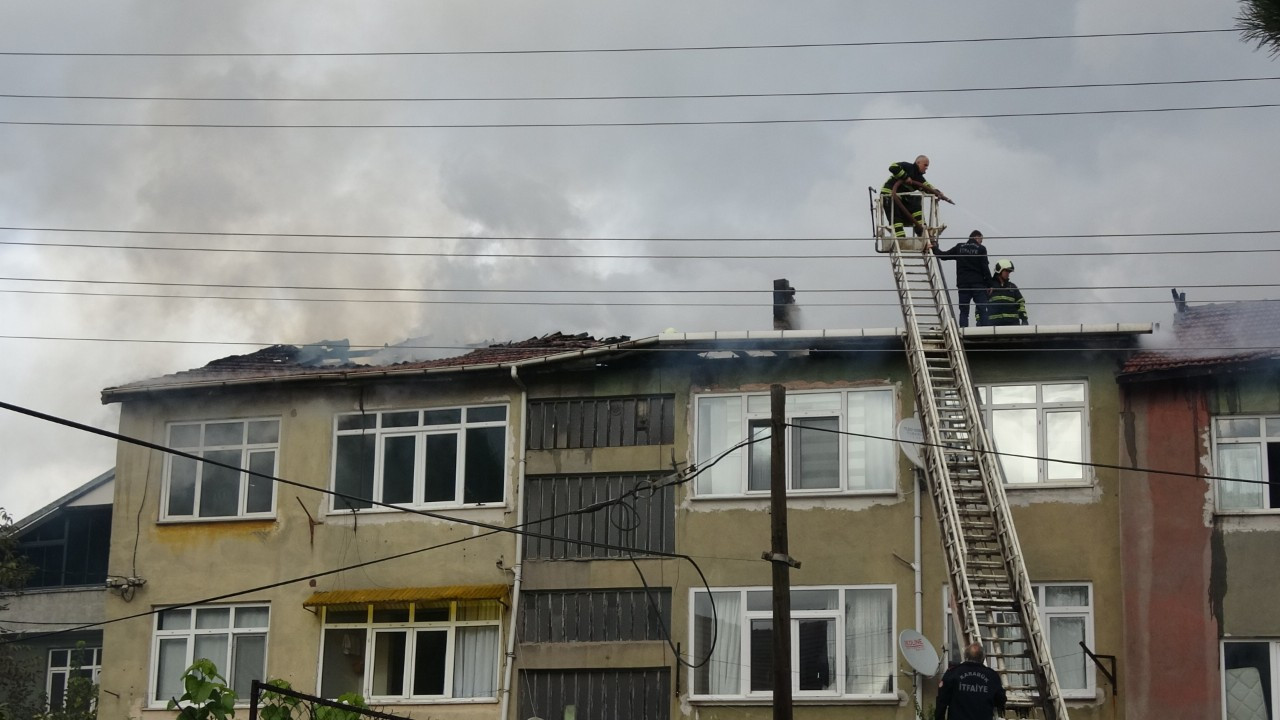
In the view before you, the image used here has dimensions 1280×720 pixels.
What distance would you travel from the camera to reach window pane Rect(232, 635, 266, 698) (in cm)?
2286

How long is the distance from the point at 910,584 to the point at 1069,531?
2158mm

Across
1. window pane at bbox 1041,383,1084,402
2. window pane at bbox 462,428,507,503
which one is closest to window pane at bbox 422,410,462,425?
window pane at bbox 462,428,507,503

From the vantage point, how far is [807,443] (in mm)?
21766

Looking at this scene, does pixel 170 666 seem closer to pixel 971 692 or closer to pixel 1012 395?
pixel 1012 395

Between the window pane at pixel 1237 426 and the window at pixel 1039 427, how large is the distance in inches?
65.7

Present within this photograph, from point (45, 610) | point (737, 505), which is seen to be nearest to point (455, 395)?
point (737, 505)

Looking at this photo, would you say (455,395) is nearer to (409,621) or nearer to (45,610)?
(409,621)

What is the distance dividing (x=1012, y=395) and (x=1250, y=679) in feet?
15.2

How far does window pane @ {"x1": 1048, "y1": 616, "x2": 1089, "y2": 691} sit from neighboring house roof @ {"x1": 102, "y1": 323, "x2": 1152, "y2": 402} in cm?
370

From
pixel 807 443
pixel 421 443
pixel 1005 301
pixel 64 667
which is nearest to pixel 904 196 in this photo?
pixel 1005 301

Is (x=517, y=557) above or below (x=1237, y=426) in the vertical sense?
below

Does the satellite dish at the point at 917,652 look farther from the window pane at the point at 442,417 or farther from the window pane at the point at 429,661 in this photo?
the window pane at the point at 442,417

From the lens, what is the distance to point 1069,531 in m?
20.3

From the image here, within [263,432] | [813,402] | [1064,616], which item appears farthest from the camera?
[263,432]
